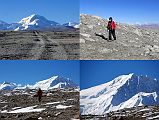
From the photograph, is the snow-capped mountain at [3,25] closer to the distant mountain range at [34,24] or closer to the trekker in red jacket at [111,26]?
the distant mountain range at [34,24]

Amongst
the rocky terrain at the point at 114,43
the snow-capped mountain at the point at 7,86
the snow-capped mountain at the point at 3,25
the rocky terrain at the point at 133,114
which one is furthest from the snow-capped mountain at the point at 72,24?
the rocky terrain at the point at 133,114

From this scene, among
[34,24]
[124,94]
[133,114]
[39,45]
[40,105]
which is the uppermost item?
[34,24]

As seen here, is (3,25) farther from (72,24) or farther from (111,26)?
(111,26)

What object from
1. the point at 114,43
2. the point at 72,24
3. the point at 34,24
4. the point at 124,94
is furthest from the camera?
the point at 124,94

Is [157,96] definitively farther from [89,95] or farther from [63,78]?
[63,78]

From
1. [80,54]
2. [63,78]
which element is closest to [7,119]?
[63,78]

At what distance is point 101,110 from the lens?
39.4 feet

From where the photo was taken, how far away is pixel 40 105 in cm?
1141

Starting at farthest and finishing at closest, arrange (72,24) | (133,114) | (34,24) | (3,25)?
(34,24) → (133,114) → (72,24) → (3,25)

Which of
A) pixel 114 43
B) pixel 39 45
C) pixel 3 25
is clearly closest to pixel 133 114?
pixel 114 43

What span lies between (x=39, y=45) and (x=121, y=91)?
10.3 ft

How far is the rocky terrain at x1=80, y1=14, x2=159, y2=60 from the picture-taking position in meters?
11.5

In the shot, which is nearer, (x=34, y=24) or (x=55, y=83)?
(x=55, y=83)

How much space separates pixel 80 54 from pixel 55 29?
153 centimetres
